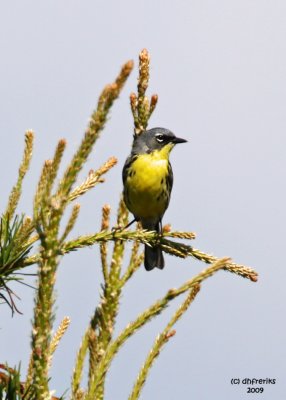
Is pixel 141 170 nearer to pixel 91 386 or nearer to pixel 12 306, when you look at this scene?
pixel 12 306

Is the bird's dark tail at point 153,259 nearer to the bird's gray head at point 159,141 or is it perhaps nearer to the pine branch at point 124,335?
the bird's gray head at point 159,141

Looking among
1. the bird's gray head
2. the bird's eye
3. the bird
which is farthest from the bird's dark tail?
the bird's eye

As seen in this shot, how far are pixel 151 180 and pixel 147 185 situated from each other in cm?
10

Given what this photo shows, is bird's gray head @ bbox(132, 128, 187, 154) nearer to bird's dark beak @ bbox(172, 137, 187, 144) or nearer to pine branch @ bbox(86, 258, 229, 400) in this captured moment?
bird's dark beak @ bbox(172, 137, 187, 144)

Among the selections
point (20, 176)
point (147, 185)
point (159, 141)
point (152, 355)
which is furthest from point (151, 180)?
point (152, 355)

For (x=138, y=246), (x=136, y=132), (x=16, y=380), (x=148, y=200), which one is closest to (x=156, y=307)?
(x=16, y=380)

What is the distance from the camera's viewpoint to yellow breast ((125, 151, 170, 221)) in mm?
8695

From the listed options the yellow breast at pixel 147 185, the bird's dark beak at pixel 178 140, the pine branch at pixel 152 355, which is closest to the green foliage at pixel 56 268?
the pine branch at pixel 152 355

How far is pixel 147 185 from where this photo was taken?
8703mm

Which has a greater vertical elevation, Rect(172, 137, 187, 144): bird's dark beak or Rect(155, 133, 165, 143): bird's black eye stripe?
Rect(172, 137, 187, 144): bird's dark beak

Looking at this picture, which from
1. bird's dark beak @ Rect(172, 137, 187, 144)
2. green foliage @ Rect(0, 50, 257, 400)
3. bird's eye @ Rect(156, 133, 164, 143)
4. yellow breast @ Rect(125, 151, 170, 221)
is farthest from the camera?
bird's dark beak @ Rect(172, 137, 187, 144)

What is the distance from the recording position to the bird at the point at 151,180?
8.71 meters

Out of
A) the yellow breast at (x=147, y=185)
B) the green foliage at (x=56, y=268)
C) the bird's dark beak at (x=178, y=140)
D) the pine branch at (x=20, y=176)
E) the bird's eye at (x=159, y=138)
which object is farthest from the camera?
the bird's dark beak at (x=178, y=140)

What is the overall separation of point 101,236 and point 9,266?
2.16ft
